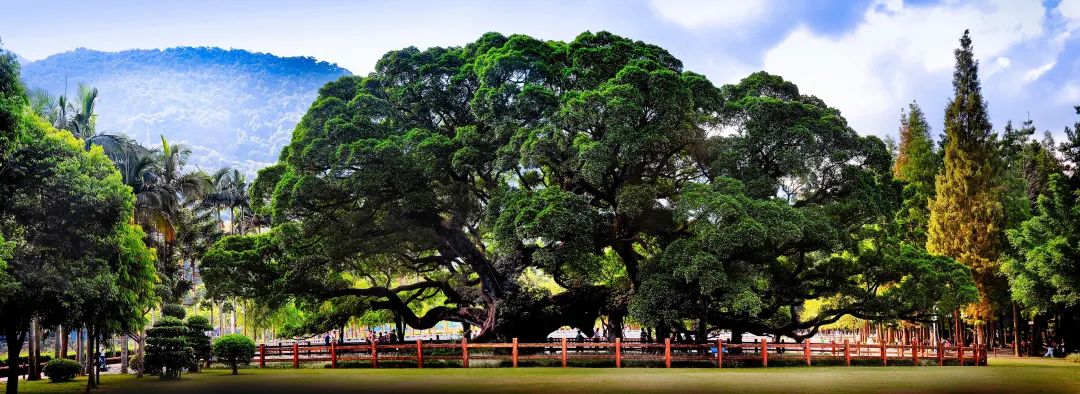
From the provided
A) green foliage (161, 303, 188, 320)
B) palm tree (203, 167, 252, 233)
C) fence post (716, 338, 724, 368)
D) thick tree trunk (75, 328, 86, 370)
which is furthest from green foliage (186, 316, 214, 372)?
palm tree (203, 167, 252, 233)

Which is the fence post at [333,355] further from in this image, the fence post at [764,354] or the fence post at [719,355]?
the fence post at [764,354]

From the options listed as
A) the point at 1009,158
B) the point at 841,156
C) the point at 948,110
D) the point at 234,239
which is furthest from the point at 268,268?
the point at 1009,158

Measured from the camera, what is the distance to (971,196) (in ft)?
140

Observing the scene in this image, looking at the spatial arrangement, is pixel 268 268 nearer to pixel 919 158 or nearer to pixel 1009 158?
pixel 919 158

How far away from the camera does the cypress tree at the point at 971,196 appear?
137 ft

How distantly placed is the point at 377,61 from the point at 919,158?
31.6 metres

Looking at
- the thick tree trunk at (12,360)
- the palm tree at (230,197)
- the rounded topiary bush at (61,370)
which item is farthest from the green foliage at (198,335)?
the palm tree at (230,197)

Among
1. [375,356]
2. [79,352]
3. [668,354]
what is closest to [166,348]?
[375,356]

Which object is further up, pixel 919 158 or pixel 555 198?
pixel 919 158

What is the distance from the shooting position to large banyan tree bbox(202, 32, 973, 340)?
28188 millimetres

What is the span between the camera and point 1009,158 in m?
54.9

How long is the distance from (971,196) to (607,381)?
29.3m

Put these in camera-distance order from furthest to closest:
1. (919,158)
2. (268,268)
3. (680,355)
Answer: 1. (919,158)
2. (268,268)
3. (680,355)

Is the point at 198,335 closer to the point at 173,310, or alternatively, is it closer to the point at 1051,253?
the point at 173,310
